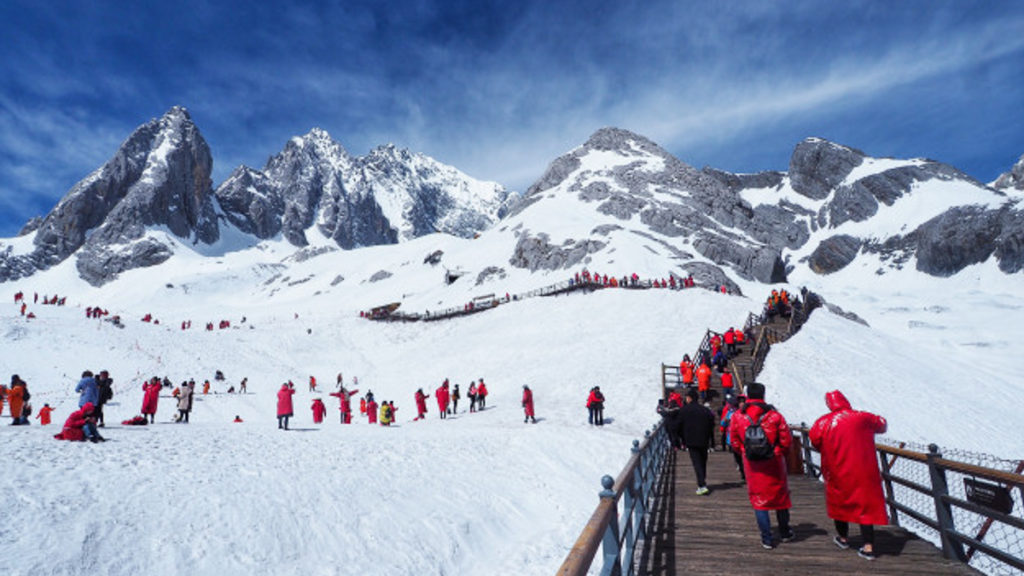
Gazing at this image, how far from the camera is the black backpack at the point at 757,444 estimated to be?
227 inches

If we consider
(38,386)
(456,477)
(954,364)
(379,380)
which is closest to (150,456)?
(456,477)

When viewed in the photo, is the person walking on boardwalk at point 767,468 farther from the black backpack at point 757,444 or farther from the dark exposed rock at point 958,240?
the dark exposed rock at point 958,240

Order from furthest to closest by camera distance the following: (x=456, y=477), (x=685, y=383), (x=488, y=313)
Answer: (x=488, y=313) < (x=685, y=383) < (x=456, y=477)

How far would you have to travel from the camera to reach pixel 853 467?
17.7 ft

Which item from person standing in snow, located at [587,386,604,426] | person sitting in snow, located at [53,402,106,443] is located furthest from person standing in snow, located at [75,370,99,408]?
person standing in snow, located at [587,386,604,426]

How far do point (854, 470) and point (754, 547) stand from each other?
1453 millimetres

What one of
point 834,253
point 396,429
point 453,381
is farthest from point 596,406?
point 834,253

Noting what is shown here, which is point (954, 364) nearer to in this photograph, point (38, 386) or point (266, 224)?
point (38, 386)

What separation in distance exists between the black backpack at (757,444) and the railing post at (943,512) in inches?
59.3

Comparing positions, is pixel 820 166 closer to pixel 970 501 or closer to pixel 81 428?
pixel 970 501

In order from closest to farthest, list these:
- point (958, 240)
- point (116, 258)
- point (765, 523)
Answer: point (765, 523), point (958, 240), point (116, 258)

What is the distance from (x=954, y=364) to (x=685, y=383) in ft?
60.6

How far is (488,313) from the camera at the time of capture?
40469 mm

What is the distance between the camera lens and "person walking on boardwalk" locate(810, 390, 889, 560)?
→ 530 cm
